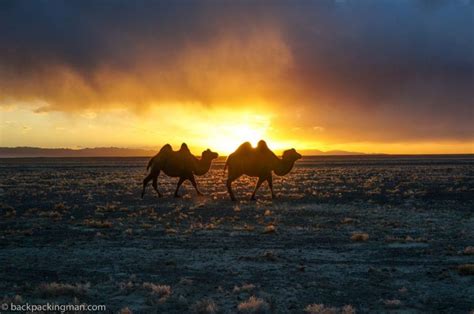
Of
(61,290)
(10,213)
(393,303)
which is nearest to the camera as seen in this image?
(393,303)

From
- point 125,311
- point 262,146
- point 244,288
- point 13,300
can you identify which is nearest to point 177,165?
point 262,146

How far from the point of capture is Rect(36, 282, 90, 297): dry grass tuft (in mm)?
8109

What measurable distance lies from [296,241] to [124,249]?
4727mm

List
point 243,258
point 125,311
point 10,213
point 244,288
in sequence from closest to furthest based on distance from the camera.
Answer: point 125,311 → point 244,288 → point 243,258 → point 10,213

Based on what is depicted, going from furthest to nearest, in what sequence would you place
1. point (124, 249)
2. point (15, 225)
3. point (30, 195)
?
1. point (30, 195)
2. point (15, 225)
3. point (124, 249)

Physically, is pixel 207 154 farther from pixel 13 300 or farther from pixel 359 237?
pixel 13 300

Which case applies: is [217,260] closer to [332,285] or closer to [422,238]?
[332,285]

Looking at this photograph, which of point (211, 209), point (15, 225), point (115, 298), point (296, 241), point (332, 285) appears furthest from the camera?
point (211, 209)

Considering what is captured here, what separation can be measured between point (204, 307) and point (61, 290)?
2677 mm

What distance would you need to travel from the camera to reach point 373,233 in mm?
14242

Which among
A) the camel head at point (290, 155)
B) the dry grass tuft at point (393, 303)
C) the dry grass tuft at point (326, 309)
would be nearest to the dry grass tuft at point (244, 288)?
the dry grass tuft at point (326, 309)

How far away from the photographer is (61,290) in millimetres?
8156

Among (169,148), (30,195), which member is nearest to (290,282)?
(169,148)

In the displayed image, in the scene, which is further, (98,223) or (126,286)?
(98,223)
